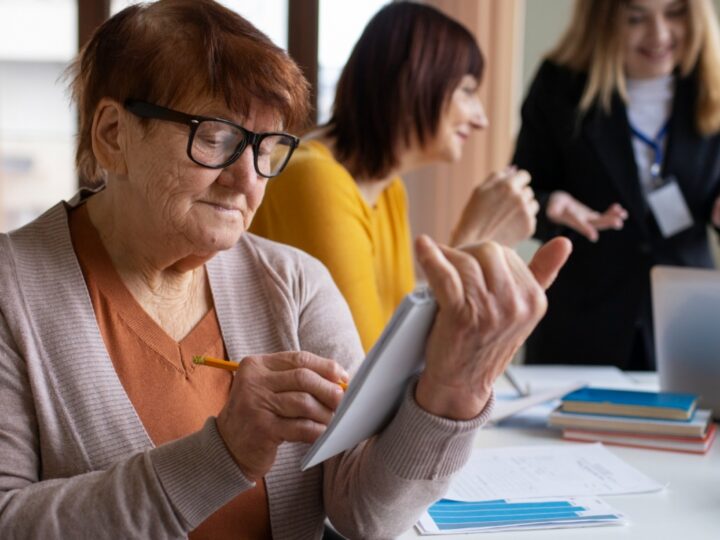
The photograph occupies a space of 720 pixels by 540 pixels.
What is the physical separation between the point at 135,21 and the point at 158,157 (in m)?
0.18

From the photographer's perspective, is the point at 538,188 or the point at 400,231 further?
the point at 538,188

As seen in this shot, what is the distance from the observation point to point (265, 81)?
1292mm

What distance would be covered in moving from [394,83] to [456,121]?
0.65 feet

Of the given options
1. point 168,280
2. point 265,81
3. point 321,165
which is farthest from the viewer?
point 321,165

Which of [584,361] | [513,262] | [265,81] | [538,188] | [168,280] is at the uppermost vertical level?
[265,81]

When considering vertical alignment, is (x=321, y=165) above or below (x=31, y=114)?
above

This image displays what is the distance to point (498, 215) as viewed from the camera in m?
2.32

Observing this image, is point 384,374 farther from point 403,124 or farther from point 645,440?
point 403,124

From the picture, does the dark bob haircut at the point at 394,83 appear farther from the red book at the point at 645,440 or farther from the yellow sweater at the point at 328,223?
the red book at the point at 645,440

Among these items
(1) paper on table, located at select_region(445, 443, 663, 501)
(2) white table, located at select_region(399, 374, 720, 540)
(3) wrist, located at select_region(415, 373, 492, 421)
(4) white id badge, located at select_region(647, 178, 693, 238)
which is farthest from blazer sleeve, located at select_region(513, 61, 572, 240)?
(3) wrist, located at select_region(415, 373, 492, 421)

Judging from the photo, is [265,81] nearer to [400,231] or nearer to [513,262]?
[513,262]

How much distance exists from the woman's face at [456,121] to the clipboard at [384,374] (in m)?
1.26

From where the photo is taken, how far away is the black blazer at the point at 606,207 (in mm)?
2832

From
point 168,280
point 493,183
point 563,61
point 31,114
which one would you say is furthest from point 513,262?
point 31,114
